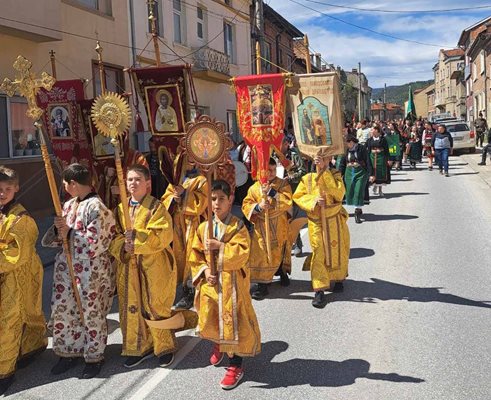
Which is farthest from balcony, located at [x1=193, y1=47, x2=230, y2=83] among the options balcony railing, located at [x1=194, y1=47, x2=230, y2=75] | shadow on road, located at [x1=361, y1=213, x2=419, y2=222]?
shadow on road, located at [x1=361, y1=213, x2=419, y2=222]

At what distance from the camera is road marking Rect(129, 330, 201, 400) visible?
154 inches

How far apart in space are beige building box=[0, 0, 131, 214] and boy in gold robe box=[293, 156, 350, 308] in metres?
5.16

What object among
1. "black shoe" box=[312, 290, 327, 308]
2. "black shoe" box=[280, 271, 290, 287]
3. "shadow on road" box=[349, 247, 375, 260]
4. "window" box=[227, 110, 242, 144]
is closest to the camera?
"black shoe" box=[312, 290, 327, 308]

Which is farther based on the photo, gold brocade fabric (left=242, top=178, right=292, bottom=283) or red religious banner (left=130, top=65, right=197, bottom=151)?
red religious banner (left=130, top=65, right=197, bottom=151)

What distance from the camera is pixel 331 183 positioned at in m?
5.98

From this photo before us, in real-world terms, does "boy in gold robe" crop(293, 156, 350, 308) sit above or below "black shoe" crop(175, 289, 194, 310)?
above

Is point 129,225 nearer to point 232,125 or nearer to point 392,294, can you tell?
point 392,294

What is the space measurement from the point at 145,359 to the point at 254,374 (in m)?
0.93

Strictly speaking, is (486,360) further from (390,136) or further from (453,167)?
(453,167)

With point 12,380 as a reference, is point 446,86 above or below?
above

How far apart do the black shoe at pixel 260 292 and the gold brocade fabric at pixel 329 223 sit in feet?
1.93

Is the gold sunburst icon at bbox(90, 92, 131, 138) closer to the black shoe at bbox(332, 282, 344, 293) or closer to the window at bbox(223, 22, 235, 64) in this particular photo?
the black shoe at bbox(332, 282, 344, 293)

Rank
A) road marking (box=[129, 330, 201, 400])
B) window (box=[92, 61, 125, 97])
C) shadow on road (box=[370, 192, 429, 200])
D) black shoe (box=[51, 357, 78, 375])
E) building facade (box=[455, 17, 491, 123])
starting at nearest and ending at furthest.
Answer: road marking (box=[129, 330, 201, 400]) < black shoe (box=[51, 357, 78, 375]) < shadow on road (box=[370, 192, 429, 200]) < window (box=[92, 61, 125, 97]) < building facade (box=[455, 17, 491, 123])

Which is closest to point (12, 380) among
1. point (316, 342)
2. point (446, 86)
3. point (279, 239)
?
point (316, 342)
